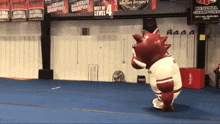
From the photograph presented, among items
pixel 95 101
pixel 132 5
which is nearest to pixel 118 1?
pixel 132 5

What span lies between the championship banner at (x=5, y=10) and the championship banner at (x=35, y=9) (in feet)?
3.44

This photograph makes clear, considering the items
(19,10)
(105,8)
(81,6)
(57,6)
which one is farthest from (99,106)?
(19,10)

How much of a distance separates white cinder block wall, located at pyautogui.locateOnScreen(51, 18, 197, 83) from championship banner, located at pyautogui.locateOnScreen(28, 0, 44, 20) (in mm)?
898

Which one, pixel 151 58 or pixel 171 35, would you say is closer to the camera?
pixel 151 58

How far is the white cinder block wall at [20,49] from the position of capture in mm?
11500

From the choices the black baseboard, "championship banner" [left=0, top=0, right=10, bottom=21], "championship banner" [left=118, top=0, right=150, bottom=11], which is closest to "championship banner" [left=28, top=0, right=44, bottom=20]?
"championship banner" [left=0, top=0, right=10, bottom=21]

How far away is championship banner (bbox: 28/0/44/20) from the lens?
10.5 meters

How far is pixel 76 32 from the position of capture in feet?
36.0

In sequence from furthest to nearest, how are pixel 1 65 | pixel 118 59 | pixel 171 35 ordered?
pixel 1 65 < pixel 118 59 < pixel 171 35

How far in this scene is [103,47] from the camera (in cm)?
1060

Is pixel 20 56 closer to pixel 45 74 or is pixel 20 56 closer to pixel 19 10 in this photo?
pixel 45 74

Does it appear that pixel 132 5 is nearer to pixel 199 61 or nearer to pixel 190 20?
pixel 190 20

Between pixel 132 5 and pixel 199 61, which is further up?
pixel 132 5

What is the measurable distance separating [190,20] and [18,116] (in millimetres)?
6288
